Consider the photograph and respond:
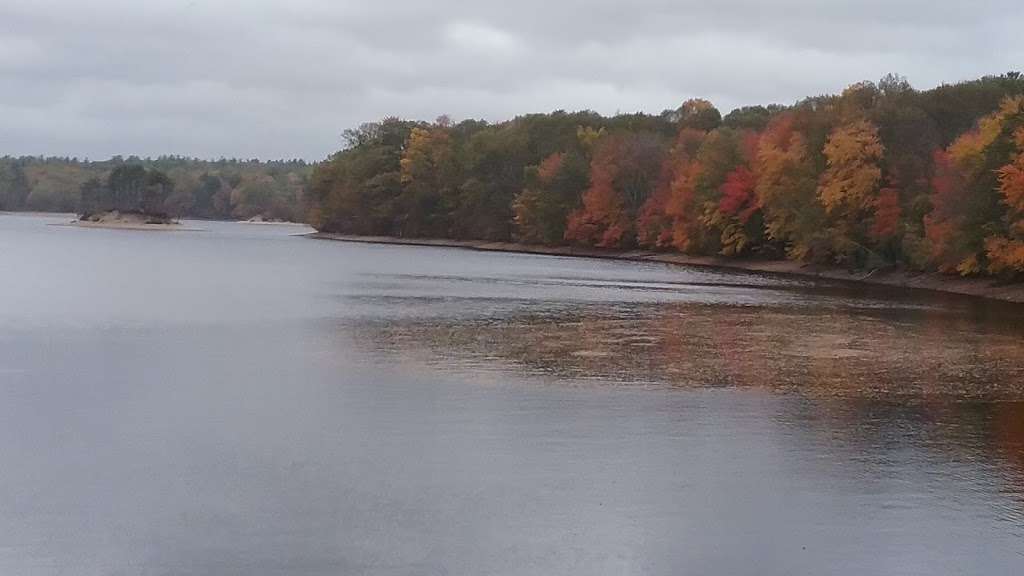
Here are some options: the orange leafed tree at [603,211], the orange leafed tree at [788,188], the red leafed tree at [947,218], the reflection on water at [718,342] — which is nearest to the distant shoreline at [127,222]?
the orange leafed tree at [603,211]

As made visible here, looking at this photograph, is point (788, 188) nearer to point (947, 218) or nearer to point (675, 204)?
point (675, 204)

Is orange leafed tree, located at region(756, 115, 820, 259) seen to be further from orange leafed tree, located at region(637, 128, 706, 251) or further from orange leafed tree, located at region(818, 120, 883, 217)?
orange leafed tree, located at region(637, 128, 706, 251)

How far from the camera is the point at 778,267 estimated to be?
84562 millimetres

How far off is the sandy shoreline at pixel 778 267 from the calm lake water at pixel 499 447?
23384 mm

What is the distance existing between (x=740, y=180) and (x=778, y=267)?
7070 mm

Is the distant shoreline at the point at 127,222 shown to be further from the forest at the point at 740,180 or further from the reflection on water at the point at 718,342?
the reflection on water at the point at 718,342

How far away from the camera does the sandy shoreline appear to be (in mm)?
59062

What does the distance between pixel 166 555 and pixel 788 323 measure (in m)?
30.3

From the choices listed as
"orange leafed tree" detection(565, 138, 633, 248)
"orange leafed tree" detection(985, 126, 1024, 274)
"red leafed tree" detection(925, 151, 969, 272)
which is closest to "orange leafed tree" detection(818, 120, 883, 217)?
"red leafed tree" detection(925, 151, 969, 272)

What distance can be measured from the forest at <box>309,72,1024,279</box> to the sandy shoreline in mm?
889

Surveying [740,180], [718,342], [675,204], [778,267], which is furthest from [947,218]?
[675,204]

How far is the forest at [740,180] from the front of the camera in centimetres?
5850

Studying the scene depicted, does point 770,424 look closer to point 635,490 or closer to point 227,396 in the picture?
point 635,490

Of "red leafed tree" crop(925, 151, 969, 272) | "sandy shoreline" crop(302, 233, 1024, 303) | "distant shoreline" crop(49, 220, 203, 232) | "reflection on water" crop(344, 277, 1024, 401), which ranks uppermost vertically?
"red leafed tree" crop(925, 151, 969, 272)
